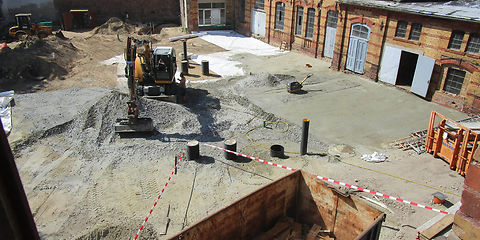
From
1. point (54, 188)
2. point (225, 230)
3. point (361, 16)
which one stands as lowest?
point (54, 188)

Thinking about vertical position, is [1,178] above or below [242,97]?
above

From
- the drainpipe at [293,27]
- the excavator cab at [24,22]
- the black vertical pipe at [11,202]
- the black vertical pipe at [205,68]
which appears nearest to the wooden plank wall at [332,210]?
the black vertical pipe at [11,202]

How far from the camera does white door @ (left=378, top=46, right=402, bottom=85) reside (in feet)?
63.9

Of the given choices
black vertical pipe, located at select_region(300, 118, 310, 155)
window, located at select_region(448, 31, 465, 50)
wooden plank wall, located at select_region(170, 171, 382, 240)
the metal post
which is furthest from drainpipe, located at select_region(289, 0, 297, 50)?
wooden plank wall, located at select_region(170, 171, 382, 240)

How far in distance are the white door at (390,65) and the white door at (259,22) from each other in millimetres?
A: 12638

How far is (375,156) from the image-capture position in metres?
12.6

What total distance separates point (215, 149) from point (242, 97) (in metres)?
5.60

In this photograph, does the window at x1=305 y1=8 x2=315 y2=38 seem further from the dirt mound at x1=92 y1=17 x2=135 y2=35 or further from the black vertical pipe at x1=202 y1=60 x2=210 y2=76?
the dirt mound at x1=92 y1=17 x2=135 y2=35

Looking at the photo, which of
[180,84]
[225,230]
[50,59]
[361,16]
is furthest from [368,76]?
[50,59]

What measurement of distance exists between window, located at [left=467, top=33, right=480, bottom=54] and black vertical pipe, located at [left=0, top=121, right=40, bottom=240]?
18.5m

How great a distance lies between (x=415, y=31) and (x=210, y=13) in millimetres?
19904

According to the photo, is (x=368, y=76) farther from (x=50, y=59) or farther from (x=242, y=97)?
(x=50, y=59)

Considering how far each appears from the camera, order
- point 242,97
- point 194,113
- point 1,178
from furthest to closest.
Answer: point 242,97, point 194,113, point 1,178

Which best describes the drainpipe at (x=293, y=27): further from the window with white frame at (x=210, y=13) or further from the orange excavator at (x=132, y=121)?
the orange excavator at (x=132, y=121)
